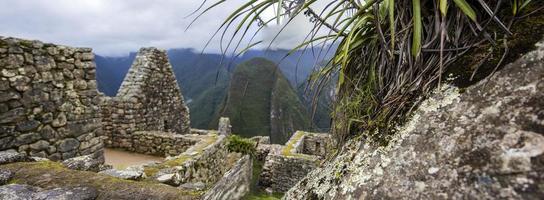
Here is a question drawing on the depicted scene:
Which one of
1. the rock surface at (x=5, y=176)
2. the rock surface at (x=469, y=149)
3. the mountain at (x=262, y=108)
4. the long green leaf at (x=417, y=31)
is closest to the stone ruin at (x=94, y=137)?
the rock surface at (x=5, y=176)

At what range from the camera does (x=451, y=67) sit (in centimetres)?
130

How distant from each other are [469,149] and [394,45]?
60 centimetres

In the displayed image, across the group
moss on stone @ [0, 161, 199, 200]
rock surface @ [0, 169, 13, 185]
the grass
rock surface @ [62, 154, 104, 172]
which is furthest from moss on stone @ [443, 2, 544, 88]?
the grass

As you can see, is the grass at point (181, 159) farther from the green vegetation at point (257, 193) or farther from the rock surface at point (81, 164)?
the green vegetation at point (257, 193)

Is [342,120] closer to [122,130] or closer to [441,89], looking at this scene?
[441,89]

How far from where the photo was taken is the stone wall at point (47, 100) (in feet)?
15.0

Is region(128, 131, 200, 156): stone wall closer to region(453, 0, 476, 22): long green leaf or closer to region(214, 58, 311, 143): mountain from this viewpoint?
region(453, 0, 476, 22): long green leaf

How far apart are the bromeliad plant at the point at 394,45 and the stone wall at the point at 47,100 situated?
176 inches

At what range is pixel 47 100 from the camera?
200 inches

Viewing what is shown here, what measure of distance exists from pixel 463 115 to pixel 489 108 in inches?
3.2

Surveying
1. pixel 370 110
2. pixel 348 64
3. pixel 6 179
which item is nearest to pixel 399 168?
pixel 370 110

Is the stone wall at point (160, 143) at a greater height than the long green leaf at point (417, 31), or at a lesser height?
lesser

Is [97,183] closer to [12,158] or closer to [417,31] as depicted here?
[12,158]

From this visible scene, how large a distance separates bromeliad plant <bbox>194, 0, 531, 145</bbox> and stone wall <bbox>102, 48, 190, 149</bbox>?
9.78m
